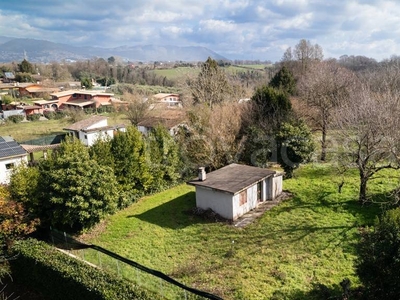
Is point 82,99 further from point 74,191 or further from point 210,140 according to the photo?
point 74,191

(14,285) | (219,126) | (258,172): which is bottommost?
(14,285)

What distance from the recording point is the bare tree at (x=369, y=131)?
1669 centimetres

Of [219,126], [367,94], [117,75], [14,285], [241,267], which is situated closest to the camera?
[241,267]

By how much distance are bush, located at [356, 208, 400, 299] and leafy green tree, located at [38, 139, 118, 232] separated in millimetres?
13106

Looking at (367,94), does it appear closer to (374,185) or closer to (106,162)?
(374,185)

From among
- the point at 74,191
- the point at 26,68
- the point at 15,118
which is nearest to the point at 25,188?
the point at 74,191

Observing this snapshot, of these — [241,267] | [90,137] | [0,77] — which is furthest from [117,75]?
[241,267]

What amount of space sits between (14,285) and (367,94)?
72.3ft

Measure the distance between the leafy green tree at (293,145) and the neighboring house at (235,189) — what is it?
3.22m

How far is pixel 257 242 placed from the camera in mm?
16047

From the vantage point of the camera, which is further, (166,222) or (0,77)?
(0,77)

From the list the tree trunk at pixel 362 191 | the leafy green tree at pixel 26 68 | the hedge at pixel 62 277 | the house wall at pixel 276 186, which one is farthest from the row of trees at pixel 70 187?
the leafy green tree at pixel 26 68

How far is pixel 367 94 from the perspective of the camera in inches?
742

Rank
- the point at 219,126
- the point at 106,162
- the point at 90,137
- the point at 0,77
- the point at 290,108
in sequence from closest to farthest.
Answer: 1. the point at 106,162
2. the point at 219,126
3. the point at 290,108
4. the point at 90,137
5. the point at 0,77
